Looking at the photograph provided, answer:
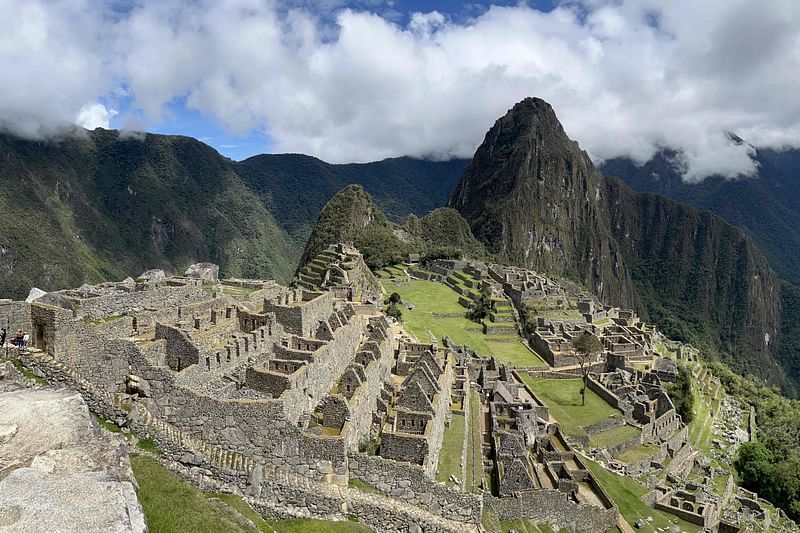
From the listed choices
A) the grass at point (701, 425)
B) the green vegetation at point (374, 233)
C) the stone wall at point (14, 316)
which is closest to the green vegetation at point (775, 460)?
the grass at point (701, 425)

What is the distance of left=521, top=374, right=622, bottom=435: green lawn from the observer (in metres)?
33.6

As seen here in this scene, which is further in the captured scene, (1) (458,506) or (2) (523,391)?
(2) (523,391)

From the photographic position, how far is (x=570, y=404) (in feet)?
121

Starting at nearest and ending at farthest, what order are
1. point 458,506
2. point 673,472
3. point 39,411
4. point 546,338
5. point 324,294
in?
1. point 39,411
2. point 458,506
3. point 324,294
4. point 673,472
5. point 546,338

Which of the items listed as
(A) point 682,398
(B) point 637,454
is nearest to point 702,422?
(A) point 682,398

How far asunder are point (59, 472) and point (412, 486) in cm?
1091

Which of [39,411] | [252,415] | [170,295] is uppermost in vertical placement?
[170,295]

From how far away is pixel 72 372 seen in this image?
13.6m

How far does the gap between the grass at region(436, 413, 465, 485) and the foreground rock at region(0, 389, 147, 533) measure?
12.1 metres

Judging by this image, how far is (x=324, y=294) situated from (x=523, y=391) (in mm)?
15864

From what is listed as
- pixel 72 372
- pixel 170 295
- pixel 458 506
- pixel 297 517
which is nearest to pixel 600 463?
pixel 458 506

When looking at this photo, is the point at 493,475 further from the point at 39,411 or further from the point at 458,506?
the point at 39,411

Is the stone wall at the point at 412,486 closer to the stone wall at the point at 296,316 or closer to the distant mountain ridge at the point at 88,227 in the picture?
the stone wall at the point at 296,316

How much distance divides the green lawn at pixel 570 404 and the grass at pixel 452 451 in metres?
11.3
